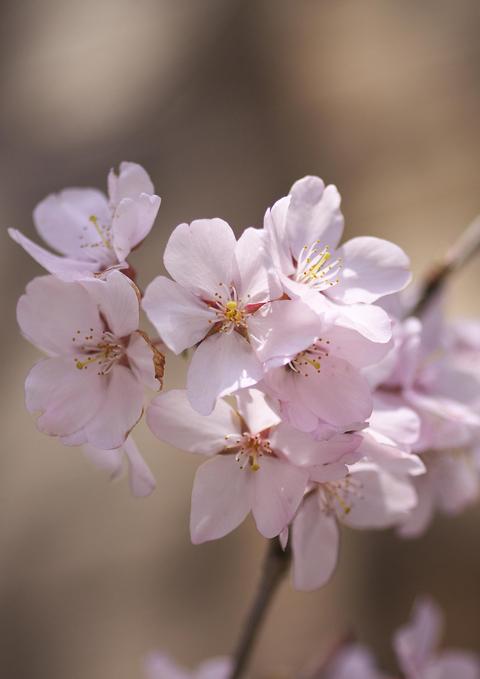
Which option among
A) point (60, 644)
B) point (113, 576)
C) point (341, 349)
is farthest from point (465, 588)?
point (341, 349)

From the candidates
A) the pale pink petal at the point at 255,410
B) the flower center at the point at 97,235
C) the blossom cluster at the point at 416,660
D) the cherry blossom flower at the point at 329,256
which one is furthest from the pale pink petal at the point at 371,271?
the blossom cluster at the point at 416,660

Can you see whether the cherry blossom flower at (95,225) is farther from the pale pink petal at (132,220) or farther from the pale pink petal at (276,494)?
the pale pink petal at (276,494)

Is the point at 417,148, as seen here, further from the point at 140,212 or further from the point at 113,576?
the point at 140,212

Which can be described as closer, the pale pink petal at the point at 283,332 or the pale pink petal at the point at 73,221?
the pale pink petal at the point at 283,332

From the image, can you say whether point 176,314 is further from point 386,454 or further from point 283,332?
point 386,454

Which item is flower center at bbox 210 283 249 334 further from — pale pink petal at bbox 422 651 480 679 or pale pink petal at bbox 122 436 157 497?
pale pink petal at bbox 422 651 480 679

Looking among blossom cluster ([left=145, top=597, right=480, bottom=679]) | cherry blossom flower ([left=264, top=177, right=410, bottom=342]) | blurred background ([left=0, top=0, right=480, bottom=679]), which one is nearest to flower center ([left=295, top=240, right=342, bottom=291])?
cherry blossom flower ([left=264, top=177, right=410, bottom=342])
